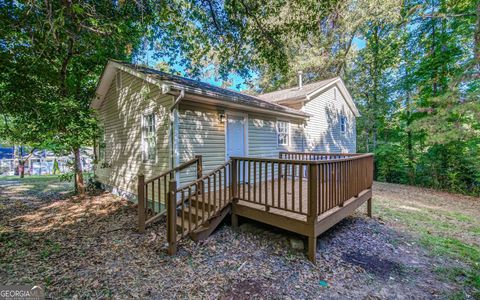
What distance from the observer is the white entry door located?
6.64 meters

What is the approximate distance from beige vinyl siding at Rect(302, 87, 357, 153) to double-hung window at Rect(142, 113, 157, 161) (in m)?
7.00

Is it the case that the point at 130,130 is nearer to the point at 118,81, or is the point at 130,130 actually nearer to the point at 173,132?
the point at 118,81

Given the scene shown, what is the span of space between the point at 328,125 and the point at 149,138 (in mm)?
9717

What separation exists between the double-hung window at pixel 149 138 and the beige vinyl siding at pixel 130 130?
0.58ft

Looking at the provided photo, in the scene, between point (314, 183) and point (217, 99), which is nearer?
point (314, 183)

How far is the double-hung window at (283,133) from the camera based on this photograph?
8.72 meters

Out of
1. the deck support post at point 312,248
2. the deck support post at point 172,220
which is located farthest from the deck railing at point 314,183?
the deck support post at point 172,220

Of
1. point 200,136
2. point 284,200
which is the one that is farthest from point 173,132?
point 284,200

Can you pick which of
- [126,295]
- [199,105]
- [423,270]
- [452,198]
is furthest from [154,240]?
[452,198]

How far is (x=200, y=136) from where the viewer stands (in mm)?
5945

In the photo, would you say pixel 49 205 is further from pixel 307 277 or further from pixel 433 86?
pixel 433 86

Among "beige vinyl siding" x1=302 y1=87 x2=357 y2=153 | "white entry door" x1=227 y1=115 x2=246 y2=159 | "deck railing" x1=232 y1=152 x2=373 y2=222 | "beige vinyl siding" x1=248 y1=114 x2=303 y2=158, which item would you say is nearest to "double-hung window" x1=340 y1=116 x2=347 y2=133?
"beige vinyl siding" x1=302 y1=87 x2=357 y2=153

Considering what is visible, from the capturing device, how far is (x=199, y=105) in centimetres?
591

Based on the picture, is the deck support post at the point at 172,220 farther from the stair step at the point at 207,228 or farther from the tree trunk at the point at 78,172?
the tree trunk at the point at 78,172
